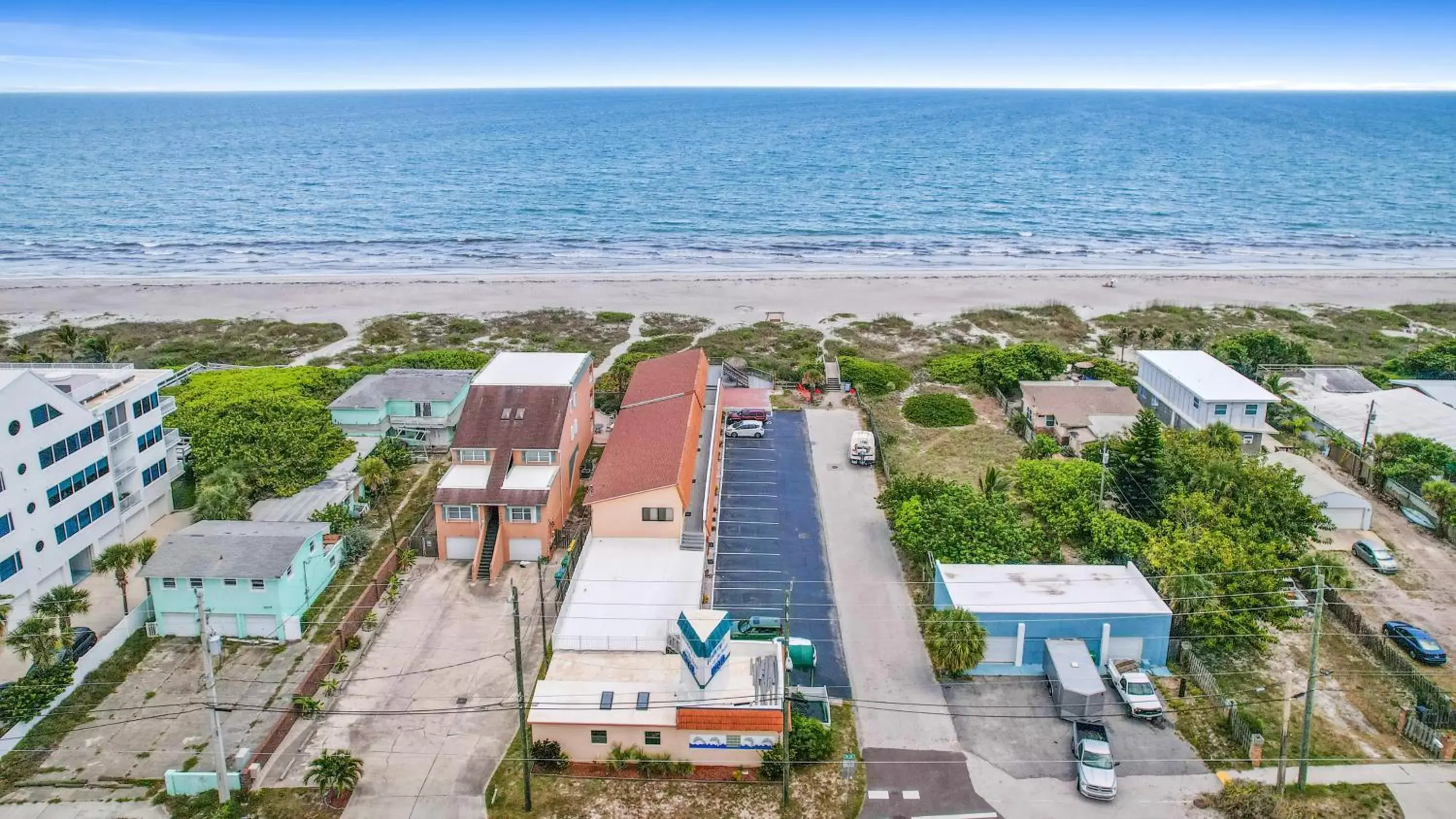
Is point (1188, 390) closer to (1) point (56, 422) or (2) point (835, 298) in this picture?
(2) point (835, 298)

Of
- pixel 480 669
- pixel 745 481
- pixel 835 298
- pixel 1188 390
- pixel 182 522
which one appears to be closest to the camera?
pixel 480 669

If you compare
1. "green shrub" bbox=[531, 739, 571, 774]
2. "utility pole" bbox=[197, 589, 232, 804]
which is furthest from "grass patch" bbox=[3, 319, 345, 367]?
"green shrub" bbox=[531, 739, 571, 774]

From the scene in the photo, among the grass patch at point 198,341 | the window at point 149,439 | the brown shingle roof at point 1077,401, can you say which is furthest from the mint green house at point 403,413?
the brown shingle roof at point 1077,401

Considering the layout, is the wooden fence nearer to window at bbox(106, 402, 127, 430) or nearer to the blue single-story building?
the blue single-story building

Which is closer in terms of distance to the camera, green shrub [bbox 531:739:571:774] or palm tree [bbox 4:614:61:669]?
green shrub [bbox 531:739:571:774]

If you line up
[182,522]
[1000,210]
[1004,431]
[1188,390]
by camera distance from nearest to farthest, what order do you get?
[182,522] < [1188,390] < [1004,431] < [1000,210]

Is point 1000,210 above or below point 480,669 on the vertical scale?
above

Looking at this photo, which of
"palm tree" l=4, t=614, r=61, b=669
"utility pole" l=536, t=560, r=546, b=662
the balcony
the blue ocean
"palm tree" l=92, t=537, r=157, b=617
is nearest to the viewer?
"palm tree" l=4, t=614, r=61, b=669

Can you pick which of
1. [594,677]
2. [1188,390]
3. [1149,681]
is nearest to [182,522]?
[594,677]
